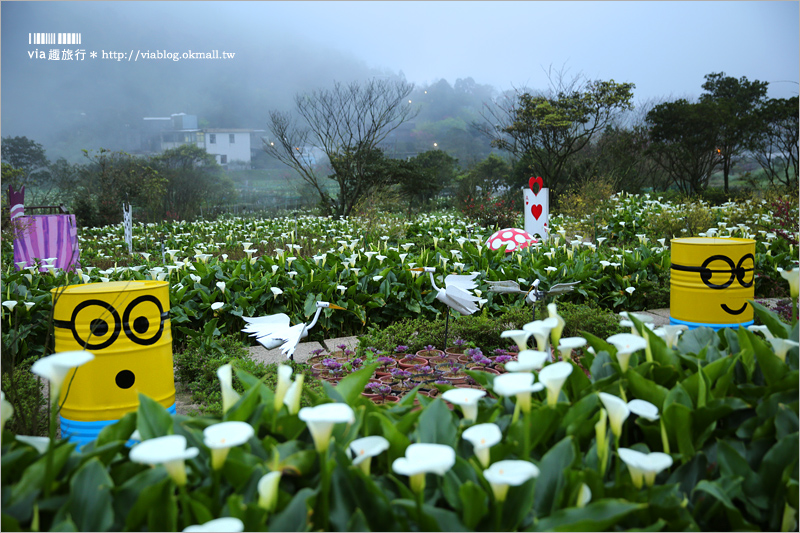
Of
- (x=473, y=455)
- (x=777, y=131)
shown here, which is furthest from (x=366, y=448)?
(x=777, y=131)

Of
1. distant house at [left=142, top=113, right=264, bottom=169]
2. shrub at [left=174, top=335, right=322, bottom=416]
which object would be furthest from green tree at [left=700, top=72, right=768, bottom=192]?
distant house at [left=142, top=113, right=264, bottom=169]

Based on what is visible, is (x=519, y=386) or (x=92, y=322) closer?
(x=519, y=386)

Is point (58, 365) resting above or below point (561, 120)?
below

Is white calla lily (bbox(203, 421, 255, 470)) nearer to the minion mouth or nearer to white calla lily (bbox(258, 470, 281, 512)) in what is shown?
white calla lily (bbox(258, 470, 281, 512))

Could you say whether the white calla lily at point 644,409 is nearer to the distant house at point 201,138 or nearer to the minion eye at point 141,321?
the minion eye at point 141,321

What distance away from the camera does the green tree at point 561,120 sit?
2006cm

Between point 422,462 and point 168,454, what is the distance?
48 centimetres

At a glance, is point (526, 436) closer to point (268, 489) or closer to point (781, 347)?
point (268, 489)

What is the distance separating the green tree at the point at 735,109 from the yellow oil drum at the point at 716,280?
67.4 feet

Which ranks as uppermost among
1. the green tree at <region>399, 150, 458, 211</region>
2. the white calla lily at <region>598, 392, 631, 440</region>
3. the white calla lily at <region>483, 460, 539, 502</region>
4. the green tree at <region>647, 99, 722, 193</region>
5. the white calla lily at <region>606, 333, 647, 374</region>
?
the green tree at <region>647, 99, 722, 193</region>

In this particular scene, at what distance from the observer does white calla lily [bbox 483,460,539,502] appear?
1025 mm

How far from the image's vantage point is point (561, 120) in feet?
66.6

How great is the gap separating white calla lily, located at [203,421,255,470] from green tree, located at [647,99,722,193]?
24.0 m

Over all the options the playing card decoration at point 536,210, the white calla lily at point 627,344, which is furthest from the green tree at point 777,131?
the white calla lily at point 627,344
